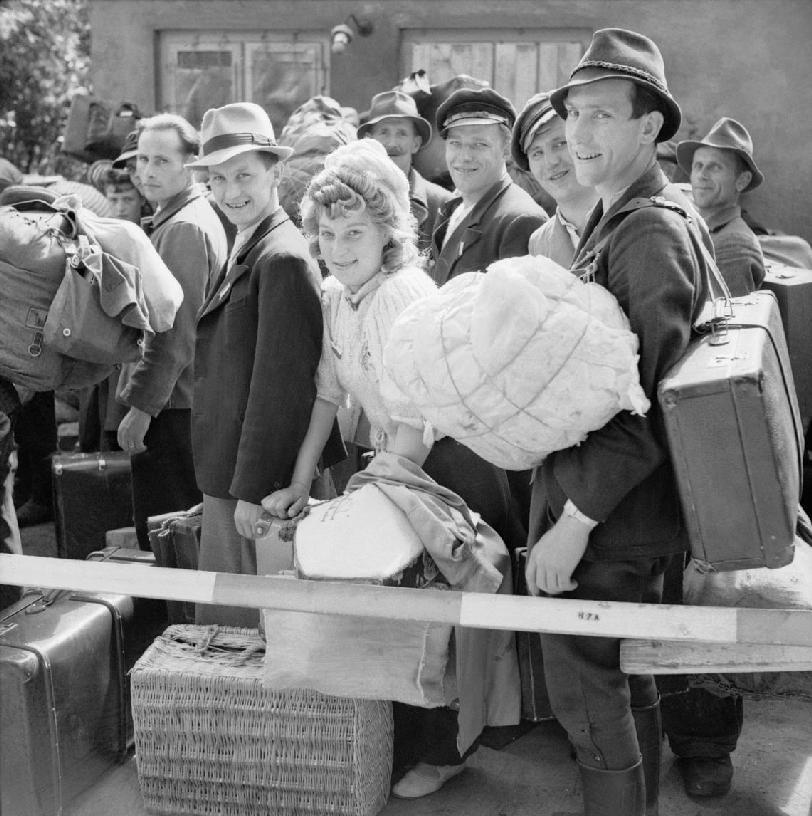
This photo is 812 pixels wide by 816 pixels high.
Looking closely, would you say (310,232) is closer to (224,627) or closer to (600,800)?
(224,627)

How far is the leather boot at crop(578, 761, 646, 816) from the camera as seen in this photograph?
2742 millimetres

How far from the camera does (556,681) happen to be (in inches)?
109

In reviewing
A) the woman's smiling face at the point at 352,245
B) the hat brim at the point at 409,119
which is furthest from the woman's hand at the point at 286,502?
the hat brim at the point at 409,119

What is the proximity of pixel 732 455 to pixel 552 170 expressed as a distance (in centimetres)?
179

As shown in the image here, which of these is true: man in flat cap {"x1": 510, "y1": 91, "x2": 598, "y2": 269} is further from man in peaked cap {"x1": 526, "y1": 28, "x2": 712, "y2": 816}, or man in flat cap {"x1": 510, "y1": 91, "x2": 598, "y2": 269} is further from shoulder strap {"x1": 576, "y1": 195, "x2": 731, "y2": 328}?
shoulder strap {"x1": 576, "y1": 195, "x2": 731, "y2": 328}

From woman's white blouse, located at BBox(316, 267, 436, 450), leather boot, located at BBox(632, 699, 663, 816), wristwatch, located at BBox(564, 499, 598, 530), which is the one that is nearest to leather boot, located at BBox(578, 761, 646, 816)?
leather boot, located at BBox(632, 699, 663, 816)

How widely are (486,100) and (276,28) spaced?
4841 mm

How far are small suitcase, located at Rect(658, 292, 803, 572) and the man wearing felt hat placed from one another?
5.60 ft

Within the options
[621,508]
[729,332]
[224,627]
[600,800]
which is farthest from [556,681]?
[224,627]

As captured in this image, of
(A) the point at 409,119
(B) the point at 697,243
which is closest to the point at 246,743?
(B) the point at 697,243

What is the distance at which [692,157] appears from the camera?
19.3 ft

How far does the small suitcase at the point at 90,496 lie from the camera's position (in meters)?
5.11

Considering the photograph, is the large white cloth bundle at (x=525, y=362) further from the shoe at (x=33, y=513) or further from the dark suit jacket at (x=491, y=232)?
the shoe at (x=33, y=513)

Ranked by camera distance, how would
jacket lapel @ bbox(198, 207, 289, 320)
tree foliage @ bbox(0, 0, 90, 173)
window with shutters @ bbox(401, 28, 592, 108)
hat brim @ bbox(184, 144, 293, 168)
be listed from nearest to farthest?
jacket lapel @ bbox(198, 207, 289, 320)
hat brim @ bbox(184, 144, 293, 168)
window with shutters @ bbox(401, 28, 592, 108)
tree foliage @ bbox(0, 0, 90, 173)
